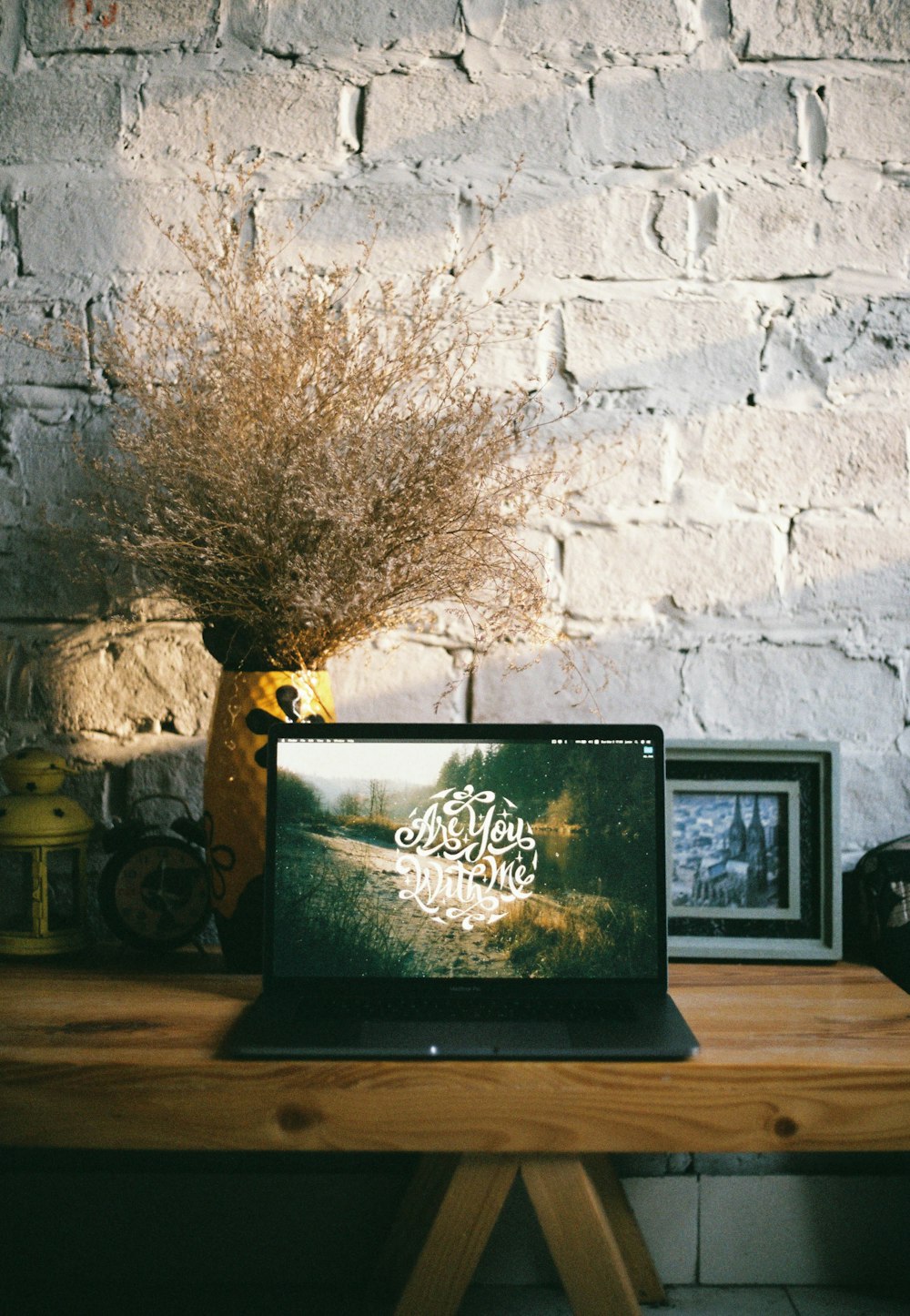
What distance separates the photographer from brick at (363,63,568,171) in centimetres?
137

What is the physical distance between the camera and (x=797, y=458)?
1.37 meters

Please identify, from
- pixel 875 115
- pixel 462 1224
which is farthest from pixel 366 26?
pixel 462 1224

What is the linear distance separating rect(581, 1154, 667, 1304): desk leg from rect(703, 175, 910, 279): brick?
4.13 feet

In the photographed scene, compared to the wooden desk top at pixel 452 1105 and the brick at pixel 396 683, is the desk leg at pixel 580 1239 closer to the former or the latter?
the wooden desk top at pixel 452 1105

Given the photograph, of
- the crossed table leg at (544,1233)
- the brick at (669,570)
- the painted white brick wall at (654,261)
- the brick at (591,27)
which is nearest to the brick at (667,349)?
the painted white brick wall at (654,261)

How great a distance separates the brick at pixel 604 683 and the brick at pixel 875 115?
78 cm

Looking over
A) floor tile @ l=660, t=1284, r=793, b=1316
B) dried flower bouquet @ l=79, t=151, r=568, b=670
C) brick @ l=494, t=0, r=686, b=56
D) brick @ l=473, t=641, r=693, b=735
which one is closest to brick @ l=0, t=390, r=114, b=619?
dried flower bouquet @ l=79, t=151, r=568, b=670

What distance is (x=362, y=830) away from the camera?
1.03 m

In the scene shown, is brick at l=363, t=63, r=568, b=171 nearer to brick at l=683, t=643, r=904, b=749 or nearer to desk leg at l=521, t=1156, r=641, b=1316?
brick at l=683, t=643, r=904, b=749

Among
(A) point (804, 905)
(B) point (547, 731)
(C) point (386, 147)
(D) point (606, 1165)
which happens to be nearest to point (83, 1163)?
(D) point (606, 1165)

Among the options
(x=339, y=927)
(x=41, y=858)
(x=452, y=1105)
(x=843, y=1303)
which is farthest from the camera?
(x=843, y=1303)

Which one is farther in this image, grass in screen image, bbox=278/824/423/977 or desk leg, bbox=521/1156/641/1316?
grass in screen image, bbox=278/824/423/977

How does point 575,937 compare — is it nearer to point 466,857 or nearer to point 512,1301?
point 466,857

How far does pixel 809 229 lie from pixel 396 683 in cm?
89
